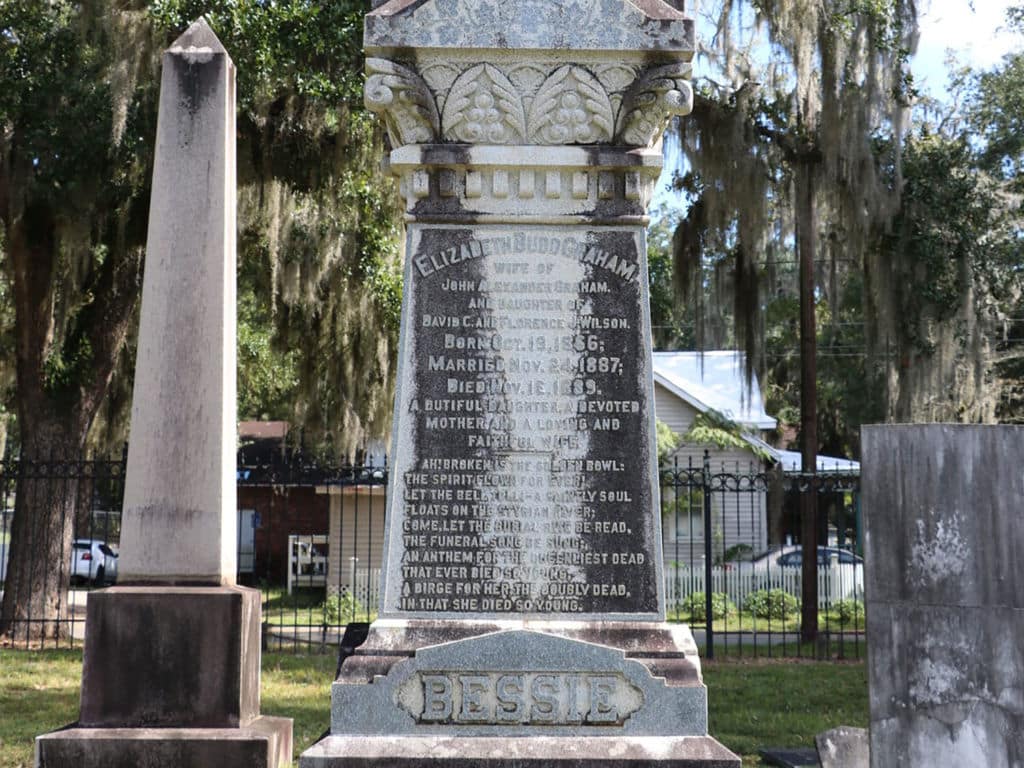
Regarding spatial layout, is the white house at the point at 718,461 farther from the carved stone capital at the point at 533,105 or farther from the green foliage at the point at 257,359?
the carved stone capital at the point at 533,105

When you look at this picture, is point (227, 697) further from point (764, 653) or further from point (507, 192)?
point (764, 653)

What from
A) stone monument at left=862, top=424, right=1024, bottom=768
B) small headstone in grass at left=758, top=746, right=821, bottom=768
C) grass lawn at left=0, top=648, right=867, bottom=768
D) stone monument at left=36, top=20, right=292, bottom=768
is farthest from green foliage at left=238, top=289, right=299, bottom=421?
stone monument at left=862, top=424, right=1024, bottom=768

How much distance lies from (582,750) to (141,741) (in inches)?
124

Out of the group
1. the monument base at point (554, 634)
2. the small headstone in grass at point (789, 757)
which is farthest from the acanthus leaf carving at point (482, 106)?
the small headstone in grass at point (789, 757)

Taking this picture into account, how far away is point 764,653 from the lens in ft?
52.6

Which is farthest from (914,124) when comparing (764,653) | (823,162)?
(764,653)

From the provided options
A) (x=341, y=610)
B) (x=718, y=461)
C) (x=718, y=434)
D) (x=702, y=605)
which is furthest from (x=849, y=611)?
(x=341, y=610)

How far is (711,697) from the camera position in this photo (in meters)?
11.8

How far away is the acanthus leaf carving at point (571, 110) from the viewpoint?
5.54 meters

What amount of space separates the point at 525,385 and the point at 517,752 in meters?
1.61

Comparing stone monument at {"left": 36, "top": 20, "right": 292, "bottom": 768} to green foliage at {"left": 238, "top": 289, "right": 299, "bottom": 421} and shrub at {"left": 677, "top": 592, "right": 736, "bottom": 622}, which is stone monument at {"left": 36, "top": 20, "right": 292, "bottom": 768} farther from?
shrub at {"left": 677, "top": 592, "right": 736, "bottom": 622}

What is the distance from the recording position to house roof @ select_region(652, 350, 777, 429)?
94.8 ft

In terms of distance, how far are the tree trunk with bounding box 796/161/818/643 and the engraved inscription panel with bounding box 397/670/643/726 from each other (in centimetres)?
1071

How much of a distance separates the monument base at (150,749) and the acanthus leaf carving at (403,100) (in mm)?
3635
